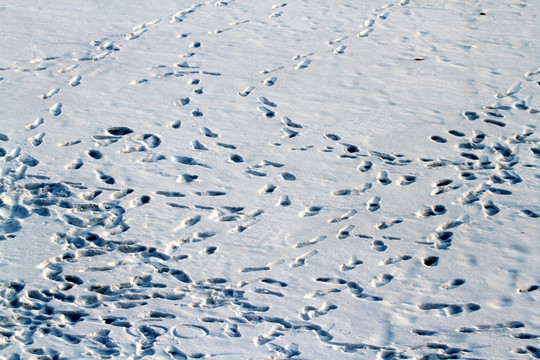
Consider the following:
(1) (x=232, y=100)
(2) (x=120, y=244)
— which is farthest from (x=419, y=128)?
(2) (x=120, y=244)

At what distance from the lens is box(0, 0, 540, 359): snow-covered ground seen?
2766 millimetres

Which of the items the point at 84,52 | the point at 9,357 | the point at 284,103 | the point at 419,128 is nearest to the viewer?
the point at 9,357

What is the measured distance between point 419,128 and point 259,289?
1724mm

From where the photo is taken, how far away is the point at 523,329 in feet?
8.84

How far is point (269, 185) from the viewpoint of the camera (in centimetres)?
361

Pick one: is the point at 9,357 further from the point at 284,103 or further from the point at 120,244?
the point at 284,103

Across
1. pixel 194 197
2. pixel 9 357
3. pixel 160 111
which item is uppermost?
pixel 160 111

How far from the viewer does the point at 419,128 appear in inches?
159

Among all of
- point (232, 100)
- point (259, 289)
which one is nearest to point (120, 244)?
point (259, 289)

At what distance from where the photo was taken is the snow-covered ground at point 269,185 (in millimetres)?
2766

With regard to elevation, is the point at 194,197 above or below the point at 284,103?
below

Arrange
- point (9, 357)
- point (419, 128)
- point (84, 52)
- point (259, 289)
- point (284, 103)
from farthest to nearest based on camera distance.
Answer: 1. point (84, 52)
2. point (284, 103)
3. point (419, 128)
4. point (259, 289)
5. point (9, 357)

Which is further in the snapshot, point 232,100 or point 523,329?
point 232,100

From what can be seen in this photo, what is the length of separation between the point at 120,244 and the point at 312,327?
3.68 feet
